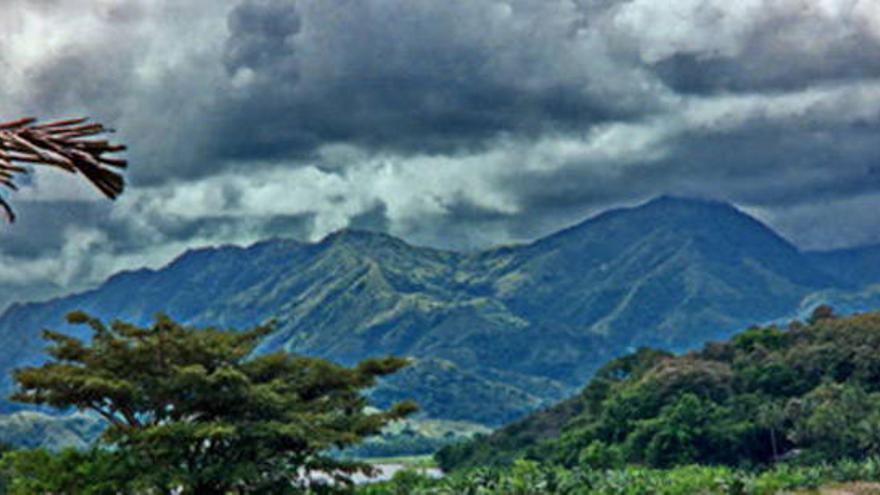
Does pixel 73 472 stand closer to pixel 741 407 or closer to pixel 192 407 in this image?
pixel 192 407

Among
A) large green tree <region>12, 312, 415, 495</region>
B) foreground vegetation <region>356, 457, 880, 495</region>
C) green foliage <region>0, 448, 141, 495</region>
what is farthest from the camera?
foreground vegetation <region>356, 457, 880, 495</region>

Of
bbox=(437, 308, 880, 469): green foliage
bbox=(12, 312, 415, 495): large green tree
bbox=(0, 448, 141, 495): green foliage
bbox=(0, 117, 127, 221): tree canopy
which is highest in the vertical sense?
bbox=(437, 308, 880, 469): green foliage

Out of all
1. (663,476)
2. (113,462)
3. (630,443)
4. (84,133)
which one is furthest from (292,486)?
(630,443)

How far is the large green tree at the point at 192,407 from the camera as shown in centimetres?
3953

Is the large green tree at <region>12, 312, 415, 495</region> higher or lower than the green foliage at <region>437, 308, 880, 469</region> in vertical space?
lower

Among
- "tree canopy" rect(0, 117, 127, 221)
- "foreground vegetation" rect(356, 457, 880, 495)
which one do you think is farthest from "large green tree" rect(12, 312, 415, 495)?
"tree canopy" rect(0, 117, 127, 221)

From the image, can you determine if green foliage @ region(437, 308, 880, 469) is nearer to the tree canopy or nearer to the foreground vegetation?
the foreground vegetation

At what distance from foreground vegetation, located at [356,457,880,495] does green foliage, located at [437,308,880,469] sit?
810 inches

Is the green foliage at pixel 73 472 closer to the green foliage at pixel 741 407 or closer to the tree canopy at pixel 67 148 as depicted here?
the tree canopy at pixel 67 148

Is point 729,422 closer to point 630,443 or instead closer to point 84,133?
point 630,443

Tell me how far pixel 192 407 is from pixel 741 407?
273ft

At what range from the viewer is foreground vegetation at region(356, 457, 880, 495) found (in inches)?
2810

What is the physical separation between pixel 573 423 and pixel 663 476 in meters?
52.7

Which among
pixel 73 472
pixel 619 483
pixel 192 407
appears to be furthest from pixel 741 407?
pixel 73 472
